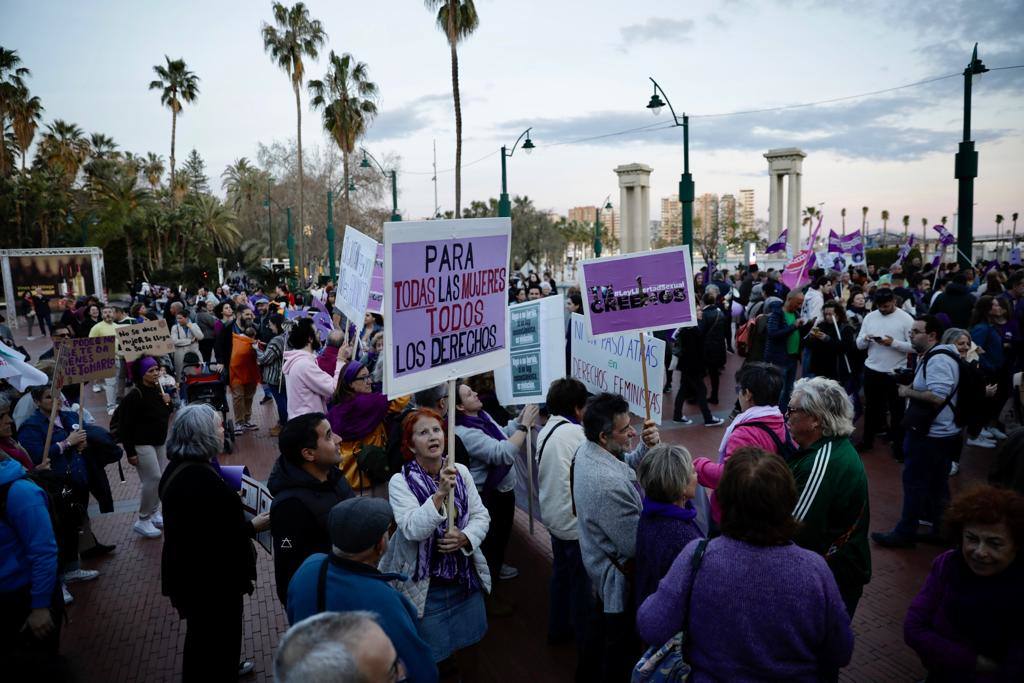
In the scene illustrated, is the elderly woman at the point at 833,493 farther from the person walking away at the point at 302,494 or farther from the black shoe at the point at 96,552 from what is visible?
the black shoe at the point at 96,552

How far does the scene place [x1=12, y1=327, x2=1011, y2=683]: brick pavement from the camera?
169 inches

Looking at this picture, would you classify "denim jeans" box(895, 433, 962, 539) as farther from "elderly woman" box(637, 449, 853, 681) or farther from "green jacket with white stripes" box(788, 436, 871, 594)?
"elderly woman" box(637, 449, 853, 681)

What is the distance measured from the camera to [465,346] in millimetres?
3543

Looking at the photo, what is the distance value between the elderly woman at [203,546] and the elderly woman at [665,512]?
6.86 feet

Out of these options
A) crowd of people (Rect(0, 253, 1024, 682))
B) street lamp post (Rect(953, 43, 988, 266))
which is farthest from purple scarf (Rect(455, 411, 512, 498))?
street lamp post (Rect(953, 43, 988, 266))

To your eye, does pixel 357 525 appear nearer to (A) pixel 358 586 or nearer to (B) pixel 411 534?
(A) pixel 358 586

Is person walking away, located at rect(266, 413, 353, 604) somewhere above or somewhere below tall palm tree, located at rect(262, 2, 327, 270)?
below

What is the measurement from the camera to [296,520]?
3.30 m

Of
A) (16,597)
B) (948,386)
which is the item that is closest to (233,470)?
(16,597)

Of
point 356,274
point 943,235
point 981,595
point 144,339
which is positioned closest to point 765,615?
point 981,595

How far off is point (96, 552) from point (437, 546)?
461cm

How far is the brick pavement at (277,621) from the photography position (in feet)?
14.1

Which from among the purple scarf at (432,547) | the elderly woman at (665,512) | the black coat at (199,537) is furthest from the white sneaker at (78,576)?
the elderly woman at (665,512)

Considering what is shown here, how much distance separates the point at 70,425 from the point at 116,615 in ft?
5.33
